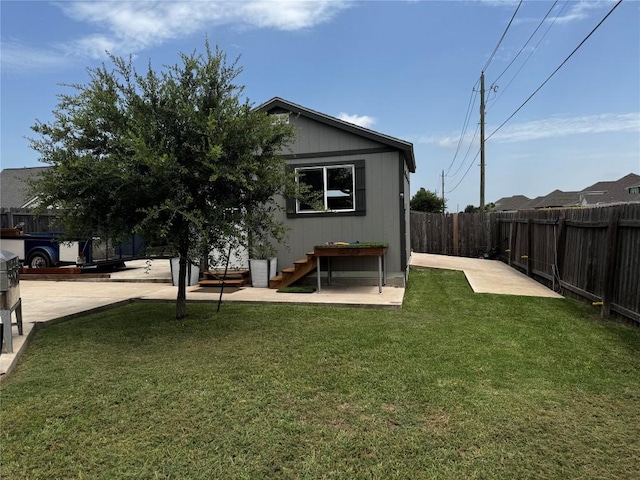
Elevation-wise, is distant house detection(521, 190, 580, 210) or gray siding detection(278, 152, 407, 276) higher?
A: distant house detection(521, 190, 580, 210)

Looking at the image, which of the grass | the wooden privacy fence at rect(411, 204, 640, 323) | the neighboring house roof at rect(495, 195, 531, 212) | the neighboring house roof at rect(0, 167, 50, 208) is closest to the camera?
the grass

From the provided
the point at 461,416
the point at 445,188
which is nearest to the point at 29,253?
the point at 461,416

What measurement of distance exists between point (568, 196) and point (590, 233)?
36370 millimetres

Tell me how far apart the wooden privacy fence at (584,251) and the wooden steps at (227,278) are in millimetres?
6336

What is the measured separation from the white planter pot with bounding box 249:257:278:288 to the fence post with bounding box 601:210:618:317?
5.74 metres

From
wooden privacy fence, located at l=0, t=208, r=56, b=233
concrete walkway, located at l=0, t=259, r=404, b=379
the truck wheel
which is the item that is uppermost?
wooden privacy fence, located at l=0, t=208, r=56, b=233

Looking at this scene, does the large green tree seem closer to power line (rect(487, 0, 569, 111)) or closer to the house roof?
the house roof

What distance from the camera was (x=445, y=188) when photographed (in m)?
43.7

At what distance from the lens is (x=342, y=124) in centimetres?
832

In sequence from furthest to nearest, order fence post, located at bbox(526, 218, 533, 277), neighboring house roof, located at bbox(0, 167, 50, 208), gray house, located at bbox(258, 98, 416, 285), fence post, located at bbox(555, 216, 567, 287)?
neighboring house roof, located at bbox(0, 167, 50, 208)
fence post, located at bbox(526, 218, 533, 277)
gray house, located at bbox(258, 98, 416, 285)
fence post, located at bbox(555, 216, 567, 287)

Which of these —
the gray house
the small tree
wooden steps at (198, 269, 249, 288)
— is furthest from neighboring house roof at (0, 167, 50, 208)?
the small tree

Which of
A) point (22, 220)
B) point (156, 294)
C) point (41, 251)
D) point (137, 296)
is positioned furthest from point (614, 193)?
point (22, 220)

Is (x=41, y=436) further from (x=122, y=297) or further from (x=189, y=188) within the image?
(x=122, y=297)

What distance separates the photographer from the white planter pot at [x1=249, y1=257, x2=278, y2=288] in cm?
833
